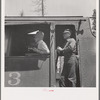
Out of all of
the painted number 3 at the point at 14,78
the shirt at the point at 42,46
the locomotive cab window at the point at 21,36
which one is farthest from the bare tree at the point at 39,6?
the painted number 3 at the point at 14,78

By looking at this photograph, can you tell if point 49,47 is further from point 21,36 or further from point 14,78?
point 14,78

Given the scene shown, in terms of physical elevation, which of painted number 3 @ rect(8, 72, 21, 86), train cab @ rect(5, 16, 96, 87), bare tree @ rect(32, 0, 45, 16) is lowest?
painted number 3 @ rect(8, 72, 21, 86)

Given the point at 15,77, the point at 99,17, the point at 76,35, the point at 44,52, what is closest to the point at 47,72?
the point at 44,52

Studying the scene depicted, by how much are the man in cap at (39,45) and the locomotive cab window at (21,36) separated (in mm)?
25

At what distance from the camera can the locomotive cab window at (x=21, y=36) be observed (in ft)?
4.21

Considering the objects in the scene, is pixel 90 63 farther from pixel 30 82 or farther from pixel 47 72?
pixel 30 82

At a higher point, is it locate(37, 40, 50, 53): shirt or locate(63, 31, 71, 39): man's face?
locate(63, 31, 71, 39): man's face

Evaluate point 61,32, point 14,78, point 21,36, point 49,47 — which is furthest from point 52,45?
point 14,78

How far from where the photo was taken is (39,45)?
130 cm

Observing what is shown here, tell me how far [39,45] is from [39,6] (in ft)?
1.07

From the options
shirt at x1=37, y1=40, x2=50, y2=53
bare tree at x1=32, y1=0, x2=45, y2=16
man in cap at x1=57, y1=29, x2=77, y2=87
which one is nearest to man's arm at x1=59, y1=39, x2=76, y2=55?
man in cap at x1=57, y1=29, x2=77, y2=87

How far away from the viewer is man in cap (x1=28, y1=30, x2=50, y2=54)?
4.22 ft

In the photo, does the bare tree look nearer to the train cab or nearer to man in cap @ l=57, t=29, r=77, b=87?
the train cab
